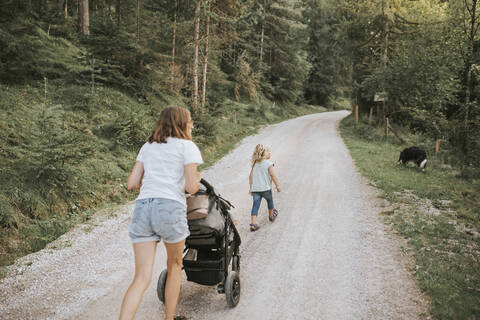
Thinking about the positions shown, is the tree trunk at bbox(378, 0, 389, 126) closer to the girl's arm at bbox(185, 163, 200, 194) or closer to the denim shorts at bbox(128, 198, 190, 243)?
the girl's arm at bbox(185, 163, 200, 194)

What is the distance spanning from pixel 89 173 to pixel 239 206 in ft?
13.6

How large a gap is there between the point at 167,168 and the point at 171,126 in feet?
1.35

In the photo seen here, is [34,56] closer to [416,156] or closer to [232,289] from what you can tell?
[232,289]

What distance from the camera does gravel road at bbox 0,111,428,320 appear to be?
383 cm

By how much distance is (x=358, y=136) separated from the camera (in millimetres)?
20625

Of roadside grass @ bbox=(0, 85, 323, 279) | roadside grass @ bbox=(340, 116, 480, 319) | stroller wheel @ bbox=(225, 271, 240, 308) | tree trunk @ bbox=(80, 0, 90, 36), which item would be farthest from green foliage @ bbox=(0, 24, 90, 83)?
roadside grass @ bbox=(340, 116, 480, 319)

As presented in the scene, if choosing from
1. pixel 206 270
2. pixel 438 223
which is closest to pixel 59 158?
pixel 206 270

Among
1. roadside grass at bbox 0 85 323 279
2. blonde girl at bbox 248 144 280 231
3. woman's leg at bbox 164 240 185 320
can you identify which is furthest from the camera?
blonde girl at bbox 248 144 280 231

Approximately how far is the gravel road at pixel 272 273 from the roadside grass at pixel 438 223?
0.89 feet

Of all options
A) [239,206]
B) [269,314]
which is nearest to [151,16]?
[239,206]

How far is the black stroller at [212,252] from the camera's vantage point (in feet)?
11.6

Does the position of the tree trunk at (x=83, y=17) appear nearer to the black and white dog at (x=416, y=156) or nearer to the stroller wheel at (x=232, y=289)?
the stroller wheel at (x=232, y=289)

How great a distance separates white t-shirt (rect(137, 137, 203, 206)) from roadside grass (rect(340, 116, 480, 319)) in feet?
11.6

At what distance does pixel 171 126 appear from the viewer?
294 centimetres
